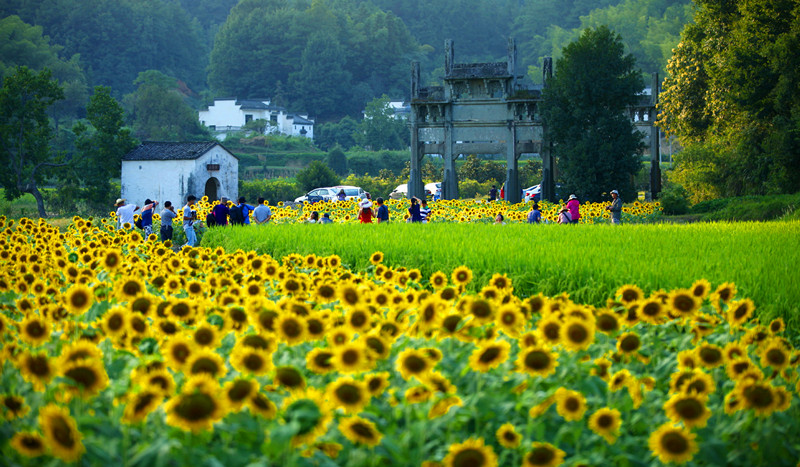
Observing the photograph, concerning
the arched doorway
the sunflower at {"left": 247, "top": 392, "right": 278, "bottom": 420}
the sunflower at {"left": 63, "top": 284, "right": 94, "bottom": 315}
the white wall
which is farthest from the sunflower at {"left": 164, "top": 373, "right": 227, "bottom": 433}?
the arched doorway

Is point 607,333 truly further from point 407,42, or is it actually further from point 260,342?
point 407,42

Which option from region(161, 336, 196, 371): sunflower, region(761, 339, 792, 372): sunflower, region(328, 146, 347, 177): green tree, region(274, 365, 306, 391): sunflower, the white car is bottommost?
region(761, 339, 792, 372): sunflower

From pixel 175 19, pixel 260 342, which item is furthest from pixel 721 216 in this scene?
pixel 175 19

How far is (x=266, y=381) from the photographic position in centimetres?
370

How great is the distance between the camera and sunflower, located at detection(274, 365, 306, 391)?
338 centimetres

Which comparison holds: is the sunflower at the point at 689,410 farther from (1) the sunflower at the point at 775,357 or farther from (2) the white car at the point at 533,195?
(2) the white car at the point at 533,195

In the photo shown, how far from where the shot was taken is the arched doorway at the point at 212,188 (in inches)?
1569

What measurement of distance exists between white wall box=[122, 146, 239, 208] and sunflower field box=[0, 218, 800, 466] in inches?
1314

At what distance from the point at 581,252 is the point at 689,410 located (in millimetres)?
6749

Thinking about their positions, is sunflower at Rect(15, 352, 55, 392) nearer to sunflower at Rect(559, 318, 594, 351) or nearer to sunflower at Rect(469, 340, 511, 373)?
sunflower at Rect(469, 340, 511, 373)

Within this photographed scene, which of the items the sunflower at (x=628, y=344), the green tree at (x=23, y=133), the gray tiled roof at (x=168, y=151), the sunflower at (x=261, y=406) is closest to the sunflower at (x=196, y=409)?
the sunflower at (x=261, y=406)

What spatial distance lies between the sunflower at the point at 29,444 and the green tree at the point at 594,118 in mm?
21832

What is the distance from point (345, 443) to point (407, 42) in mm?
107348

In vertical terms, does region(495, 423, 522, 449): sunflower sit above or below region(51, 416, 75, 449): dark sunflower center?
below
